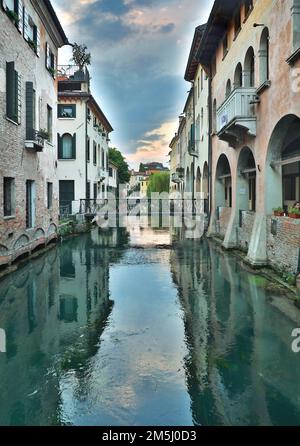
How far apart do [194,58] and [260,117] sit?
13.7 metres

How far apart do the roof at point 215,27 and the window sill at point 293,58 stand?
A: 7.07 m

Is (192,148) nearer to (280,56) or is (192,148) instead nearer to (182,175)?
(182,175)

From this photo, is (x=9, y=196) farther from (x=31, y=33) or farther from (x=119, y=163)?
(x=119, y=163)

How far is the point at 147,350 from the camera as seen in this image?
6012 mm

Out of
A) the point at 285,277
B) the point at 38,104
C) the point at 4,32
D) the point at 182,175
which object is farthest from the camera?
the point at 182,175

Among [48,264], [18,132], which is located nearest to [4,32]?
[18,132]

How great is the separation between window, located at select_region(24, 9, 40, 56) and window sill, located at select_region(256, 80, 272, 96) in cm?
855

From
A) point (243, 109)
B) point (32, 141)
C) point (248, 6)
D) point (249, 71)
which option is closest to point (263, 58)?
point (243, 109)

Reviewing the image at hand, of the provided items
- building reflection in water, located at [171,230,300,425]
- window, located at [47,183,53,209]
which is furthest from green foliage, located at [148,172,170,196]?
building reflection in water, located at [171,230,300,425]

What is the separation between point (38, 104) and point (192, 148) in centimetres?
1440

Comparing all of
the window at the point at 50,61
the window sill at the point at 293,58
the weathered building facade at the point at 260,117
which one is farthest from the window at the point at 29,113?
the window sill at the point at 293,58

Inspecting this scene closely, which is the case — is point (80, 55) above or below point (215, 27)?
above

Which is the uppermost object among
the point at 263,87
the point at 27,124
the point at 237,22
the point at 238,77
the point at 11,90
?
the point at 237,22

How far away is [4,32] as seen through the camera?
39.7ft
